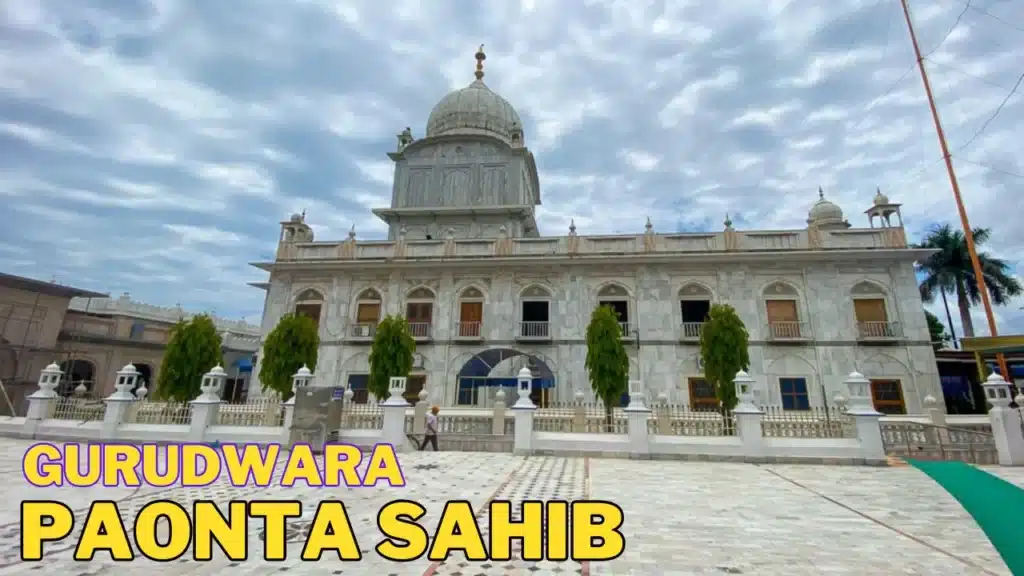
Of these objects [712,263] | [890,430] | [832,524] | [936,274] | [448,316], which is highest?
[936,274]

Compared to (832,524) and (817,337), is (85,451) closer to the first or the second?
(832,524)

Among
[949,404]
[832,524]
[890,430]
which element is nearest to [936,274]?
[949,404]

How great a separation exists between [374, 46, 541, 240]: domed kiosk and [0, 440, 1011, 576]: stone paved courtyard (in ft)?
49.6

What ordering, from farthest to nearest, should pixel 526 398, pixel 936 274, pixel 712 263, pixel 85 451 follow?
pixel 936 274 < pixel 712 263 < pixel 526 398 < pixel 85 451

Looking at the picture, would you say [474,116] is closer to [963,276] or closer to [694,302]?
Answer: [694,302]

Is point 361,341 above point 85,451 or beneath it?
above

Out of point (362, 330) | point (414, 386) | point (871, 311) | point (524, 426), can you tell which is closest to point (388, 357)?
point (414, 386)

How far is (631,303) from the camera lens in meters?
19.2

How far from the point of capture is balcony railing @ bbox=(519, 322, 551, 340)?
19.2 metres

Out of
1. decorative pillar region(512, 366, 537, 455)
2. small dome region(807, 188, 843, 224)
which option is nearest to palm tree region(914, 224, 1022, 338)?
small dome region(807, 188, 843, 224)

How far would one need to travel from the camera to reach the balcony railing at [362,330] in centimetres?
1989

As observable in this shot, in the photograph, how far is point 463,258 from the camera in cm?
2012

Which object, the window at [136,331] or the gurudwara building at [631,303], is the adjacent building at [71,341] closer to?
the window at [136,331]

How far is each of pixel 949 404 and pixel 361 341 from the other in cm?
2522
